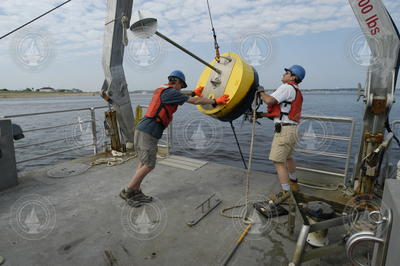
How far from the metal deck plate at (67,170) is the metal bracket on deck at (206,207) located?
249 centimetres

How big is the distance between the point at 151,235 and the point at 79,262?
0.69 m

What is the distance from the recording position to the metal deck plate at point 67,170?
14.3 ft

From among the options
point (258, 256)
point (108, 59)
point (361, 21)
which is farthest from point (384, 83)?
point (108, 59)

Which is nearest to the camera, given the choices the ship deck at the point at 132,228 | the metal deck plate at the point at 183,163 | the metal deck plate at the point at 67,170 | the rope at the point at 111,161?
the ship deck at the point at 132,228

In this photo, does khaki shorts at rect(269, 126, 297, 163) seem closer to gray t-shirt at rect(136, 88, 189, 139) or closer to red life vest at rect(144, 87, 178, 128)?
gray t-shirt at rect(136, 88, 189, 139)

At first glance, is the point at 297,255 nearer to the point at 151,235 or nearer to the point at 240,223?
the point at 240,223

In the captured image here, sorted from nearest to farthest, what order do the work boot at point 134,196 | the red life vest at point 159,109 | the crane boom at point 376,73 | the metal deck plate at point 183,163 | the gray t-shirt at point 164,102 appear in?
the crane boom at point 376,73
the gray t-shirt at point 164,102
the red life vest at point 159,109
the work boot at point 134,196
the metal deck plate at point 183,163

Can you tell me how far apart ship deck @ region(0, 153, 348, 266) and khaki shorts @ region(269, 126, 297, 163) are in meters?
0.68

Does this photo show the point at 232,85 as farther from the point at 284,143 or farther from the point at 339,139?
the point at 339,139

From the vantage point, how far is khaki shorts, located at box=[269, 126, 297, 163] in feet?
10.5

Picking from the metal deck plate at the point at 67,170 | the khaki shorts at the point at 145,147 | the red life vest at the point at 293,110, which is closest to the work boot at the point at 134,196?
the khaki shorts at the point at 145,147

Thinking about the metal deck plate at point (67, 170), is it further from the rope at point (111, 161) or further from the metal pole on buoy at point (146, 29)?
the metal pole on buoy at point (146, 29)

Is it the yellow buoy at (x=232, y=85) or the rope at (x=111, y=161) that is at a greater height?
the yellow buoy at (x=232, y=85)

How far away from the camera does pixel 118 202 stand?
3402mm
